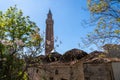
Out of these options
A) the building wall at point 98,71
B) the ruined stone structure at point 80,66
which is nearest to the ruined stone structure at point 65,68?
the ruined stone structure at point 80,66

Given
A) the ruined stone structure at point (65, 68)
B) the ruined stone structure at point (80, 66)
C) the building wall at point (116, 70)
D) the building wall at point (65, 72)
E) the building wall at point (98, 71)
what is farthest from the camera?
the ruined stone structure at point (65, 68)

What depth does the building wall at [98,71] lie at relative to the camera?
73.3 ft

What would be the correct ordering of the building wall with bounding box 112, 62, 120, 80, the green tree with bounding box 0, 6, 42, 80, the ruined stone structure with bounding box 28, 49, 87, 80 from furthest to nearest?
the ruined stone structure with bounding box 28, 49, 87, 80, the building wall with bounding box 112, 62, 120, 80, the green tree with bounding box 0, 6, 42, 80

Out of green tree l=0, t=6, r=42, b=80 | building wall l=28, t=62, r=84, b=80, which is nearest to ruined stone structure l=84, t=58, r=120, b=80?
building wall l=28, t=62, r=84, b=80

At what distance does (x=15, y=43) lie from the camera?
15.4 m

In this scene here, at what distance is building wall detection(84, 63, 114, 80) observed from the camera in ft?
73.3

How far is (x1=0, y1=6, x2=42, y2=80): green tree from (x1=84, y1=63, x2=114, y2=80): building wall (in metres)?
7.47

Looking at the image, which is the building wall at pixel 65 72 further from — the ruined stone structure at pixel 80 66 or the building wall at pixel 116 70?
the building wall at pixel 116 70

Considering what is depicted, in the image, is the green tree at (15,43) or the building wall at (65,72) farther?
the building wall at (65,72)

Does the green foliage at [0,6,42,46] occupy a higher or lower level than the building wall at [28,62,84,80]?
higher

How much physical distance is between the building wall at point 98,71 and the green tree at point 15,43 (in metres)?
7.47

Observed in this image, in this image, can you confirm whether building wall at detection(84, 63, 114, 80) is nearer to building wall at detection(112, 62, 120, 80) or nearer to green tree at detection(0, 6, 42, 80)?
building wall at detection(112, 62, 120, 80)

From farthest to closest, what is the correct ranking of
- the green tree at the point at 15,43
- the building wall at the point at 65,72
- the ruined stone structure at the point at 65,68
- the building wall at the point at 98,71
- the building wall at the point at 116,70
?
1. the ruined stone structure at the point at 65,68
2. the building wall at the point at 65,72
3. the building wall at the point at 98,71
4. the building wall at the point at 116,70
5. the green tree at the point at 15,43

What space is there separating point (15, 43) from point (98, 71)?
10674 millimetres
